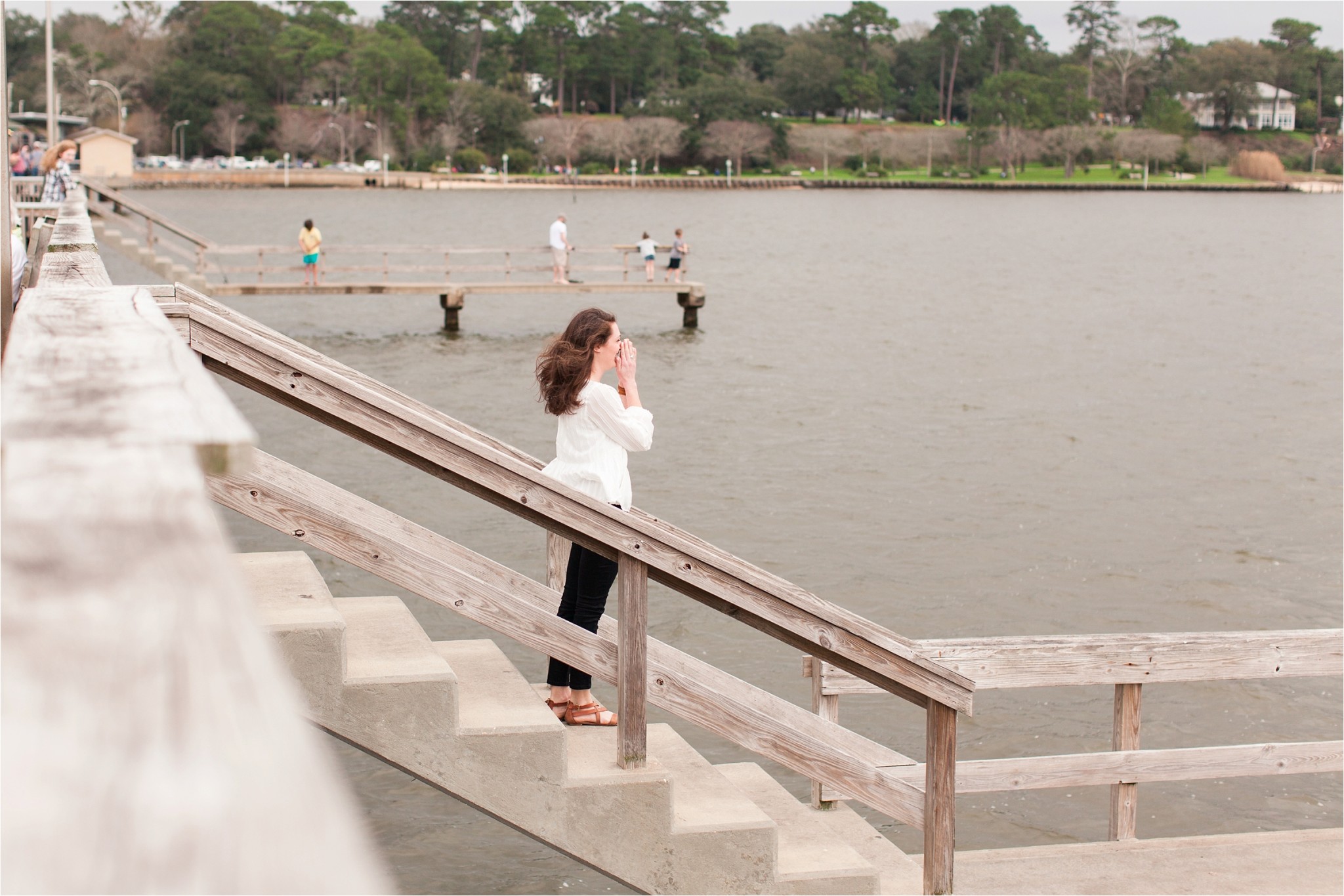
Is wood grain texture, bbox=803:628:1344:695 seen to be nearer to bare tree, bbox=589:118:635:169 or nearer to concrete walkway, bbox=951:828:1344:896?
concrete walkway, bbox=951:828:1344:896

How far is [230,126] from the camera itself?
511 feet

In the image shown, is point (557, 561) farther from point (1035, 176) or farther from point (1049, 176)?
point (1049, 176)

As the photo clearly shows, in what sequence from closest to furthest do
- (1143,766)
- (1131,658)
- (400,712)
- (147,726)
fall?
(147,726)
(400,712)
(1131,658)
(1143,766)

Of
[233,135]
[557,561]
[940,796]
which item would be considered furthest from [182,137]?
[940,796]

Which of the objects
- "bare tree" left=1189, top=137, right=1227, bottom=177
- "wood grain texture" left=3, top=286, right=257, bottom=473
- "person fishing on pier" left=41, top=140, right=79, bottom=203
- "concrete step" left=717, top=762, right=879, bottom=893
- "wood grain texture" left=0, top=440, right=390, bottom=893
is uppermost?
"bare tree" left=1189, top=137, right=1227, bottom=177

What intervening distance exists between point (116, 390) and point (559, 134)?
17054 centimetres

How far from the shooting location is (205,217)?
93.8 metres

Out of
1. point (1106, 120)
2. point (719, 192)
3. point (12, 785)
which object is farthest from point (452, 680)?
point (1106, 120)

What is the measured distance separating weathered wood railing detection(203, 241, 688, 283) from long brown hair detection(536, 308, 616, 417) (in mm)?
24414

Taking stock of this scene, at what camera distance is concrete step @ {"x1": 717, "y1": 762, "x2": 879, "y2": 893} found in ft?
15.6

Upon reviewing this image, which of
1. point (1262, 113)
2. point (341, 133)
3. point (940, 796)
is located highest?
point (1262, 113)

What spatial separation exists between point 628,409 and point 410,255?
5621cm

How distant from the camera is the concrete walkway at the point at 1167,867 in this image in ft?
18.3

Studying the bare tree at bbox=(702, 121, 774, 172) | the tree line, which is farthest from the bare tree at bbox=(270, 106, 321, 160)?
the bare tree at bbox=(702, 121, 774, 172)
